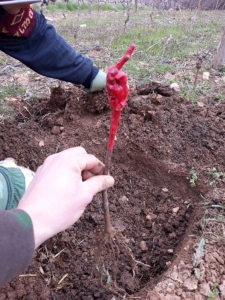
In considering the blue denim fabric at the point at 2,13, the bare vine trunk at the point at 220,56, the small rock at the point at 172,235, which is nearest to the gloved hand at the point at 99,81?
the blue denim fabric at the point at 2,13

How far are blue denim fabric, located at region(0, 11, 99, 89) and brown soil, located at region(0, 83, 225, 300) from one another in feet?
0.91

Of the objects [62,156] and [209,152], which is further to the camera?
[209,152]

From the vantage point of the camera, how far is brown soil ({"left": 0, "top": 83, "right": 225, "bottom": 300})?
167 centimetres

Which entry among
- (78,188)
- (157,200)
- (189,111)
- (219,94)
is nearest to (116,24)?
(219,94)

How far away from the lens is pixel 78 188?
108cm

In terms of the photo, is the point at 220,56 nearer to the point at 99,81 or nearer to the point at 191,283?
the point at 99,81

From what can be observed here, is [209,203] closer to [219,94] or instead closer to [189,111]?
[189,111]

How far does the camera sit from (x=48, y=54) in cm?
237

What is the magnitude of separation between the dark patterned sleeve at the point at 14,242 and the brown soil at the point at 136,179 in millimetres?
649

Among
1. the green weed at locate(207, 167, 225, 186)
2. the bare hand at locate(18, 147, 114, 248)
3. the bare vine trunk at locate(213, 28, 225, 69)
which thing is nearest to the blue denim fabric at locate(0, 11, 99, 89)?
the green weed at locate(207, 167, 225, 186)

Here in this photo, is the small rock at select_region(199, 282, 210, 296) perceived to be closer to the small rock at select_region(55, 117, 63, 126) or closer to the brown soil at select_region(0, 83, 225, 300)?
the brown soil at select_region(0, 83, 225, 300)

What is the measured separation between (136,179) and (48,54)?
1.08 meters

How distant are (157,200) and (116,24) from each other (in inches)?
232

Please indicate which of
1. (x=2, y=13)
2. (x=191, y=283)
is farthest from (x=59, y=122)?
(x=191, y=283)
